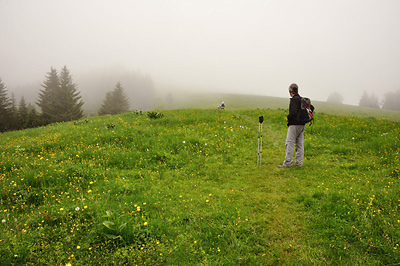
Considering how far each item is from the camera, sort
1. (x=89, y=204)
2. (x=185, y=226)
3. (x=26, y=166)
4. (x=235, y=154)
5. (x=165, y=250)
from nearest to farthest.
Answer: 1. (x=165, y=250)
2. (x=185, y=226)
3. (x=89, y=204)
4. (x=26, y=166)
5. (x=235, y=154)

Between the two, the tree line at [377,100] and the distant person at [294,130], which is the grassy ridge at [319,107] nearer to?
the distant person at [294,130]

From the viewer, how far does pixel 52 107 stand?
5019 centimetres

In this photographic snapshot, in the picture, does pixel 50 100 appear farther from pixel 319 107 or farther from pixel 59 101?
pixel 319 107

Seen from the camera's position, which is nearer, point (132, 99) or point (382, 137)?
point (382, 137)

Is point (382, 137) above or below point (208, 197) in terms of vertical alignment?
above

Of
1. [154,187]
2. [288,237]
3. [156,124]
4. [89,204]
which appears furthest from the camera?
[156,124]

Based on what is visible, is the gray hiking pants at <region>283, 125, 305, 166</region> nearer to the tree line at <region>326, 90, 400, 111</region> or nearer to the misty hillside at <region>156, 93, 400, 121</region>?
the misty hillside at <region>156, 93, 400, 121</region>

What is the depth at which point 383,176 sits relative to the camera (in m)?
7.43

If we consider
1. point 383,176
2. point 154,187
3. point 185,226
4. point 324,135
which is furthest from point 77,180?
point 324,135

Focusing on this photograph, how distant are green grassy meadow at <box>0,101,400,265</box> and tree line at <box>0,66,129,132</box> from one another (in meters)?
44.1

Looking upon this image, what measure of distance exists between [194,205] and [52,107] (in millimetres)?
57870

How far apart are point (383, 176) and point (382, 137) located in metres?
5.68

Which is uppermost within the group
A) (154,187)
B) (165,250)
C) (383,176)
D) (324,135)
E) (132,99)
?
(132,99)

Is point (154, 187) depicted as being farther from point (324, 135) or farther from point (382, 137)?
point (382, 137)
